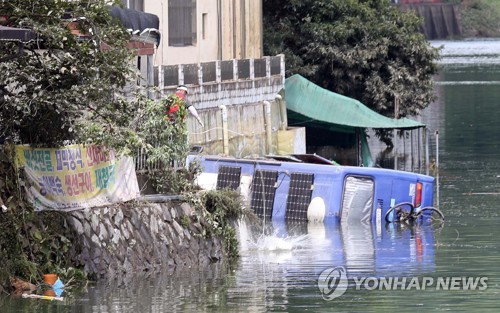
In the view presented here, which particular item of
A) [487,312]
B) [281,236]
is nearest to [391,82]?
[281,236]

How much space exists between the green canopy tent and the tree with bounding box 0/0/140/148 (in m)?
24.8

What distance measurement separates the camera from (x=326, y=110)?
49406 mm

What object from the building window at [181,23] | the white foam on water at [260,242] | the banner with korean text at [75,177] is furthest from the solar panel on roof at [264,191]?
the building window at [181,23]

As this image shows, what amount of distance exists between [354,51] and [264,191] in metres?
18.4

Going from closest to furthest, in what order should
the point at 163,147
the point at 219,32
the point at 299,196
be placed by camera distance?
the point at 163,147 < the point at 299,196 < the point at 219,32

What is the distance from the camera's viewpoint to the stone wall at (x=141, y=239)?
25156mm

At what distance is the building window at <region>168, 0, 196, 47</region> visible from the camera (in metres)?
45.2

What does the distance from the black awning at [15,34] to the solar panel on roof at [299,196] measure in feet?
48.4

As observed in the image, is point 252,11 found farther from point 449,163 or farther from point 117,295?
point 117,295

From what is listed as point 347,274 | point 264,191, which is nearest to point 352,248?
point 347,274

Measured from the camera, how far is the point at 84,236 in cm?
2511

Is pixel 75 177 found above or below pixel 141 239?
above

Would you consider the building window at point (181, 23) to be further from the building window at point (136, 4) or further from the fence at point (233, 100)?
the fence at point (233, 100)

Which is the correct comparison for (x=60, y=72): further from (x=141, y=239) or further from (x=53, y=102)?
(x=141, y=239)
